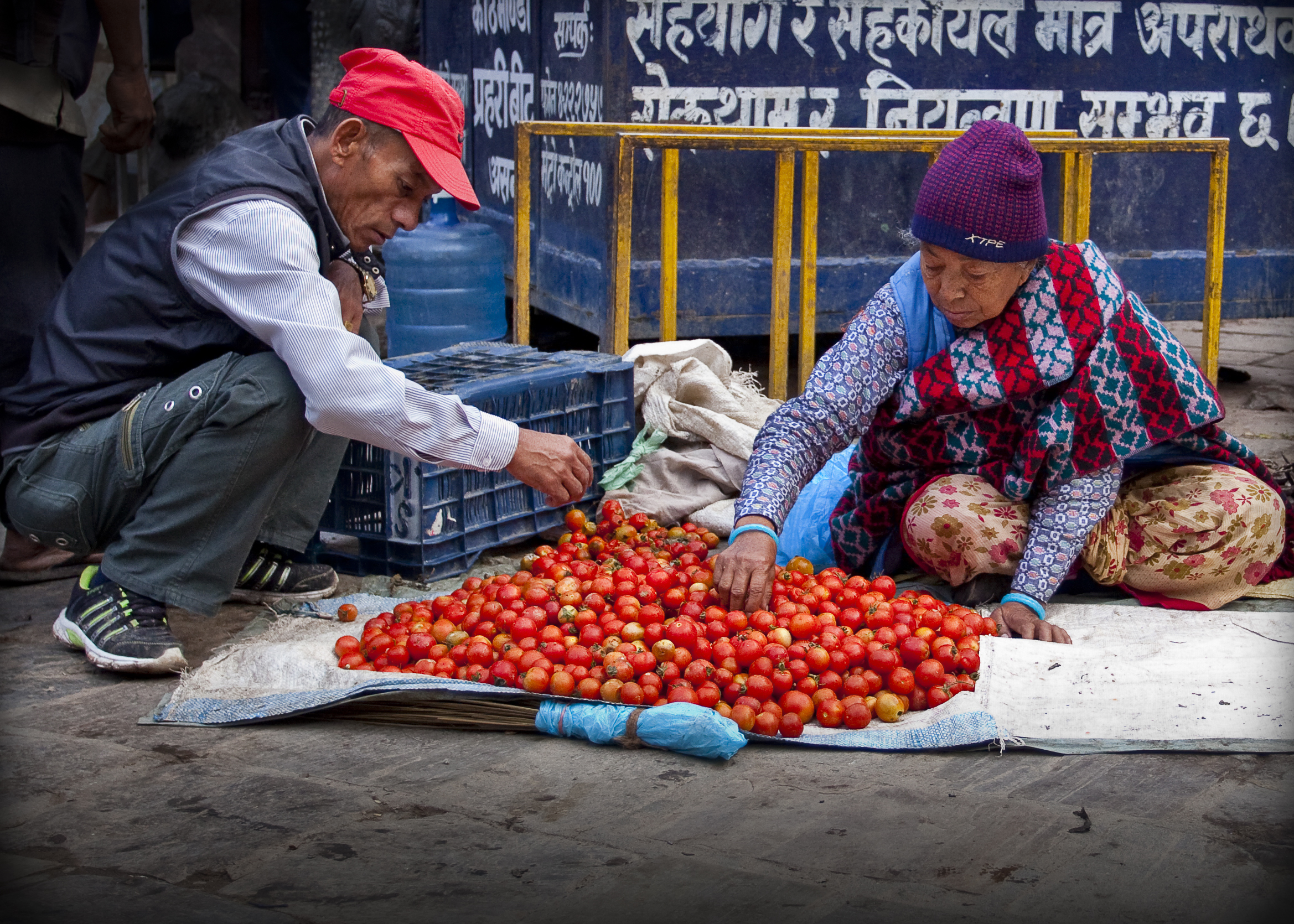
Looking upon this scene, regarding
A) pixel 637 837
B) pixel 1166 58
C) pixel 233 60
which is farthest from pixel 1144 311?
pixel 233 60

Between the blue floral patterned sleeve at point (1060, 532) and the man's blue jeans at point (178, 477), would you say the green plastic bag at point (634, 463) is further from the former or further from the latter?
the blue floral patterned sleeve at point (1060, 532)

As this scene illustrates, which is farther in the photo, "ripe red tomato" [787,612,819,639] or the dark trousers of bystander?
the dark trousers of bystander

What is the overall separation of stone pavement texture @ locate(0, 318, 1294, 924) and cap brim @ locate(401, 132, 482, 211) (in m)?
1.17

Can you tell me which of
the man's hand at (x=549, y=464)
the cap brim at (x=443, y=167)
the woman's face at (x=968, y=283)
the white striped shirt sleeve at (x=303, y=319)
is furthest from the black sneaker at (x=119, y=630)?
the woman's face at (x=968, y=283)

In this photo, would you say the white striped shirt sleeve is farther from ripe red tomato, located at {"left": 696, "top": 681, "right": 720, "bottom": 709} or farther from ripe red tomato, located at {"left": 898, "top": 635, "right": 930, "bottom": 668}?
ripe red tomato, located at {"left": 898, "top": 635, "right": 930, "bottom": 668}

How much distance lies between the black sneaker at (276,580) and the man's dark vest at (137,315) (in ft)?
2.21

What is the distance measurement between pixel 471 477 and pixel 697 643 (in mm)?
1195

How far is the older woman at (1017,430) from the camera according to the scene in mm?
2846

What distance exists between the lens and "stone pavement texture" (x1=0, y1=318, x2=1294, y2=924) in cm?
191

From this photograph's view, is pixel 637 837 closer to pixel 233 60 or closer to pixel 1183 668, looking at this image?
pixel 1183 668

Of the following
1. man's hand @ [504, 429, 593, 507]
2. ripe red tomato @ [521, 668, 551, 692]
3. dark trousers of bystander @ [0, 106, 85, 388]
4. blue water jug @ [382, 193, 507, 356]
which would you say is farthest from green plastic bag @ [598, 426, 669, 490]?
blue water jug @ [382, 193, 507, 356]

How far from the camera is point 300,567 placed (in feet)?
11.7

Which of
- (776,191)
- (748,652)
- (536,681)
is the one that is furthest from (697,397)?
(536,681)

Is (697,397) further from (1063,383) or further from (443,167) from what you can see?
(443,167)
